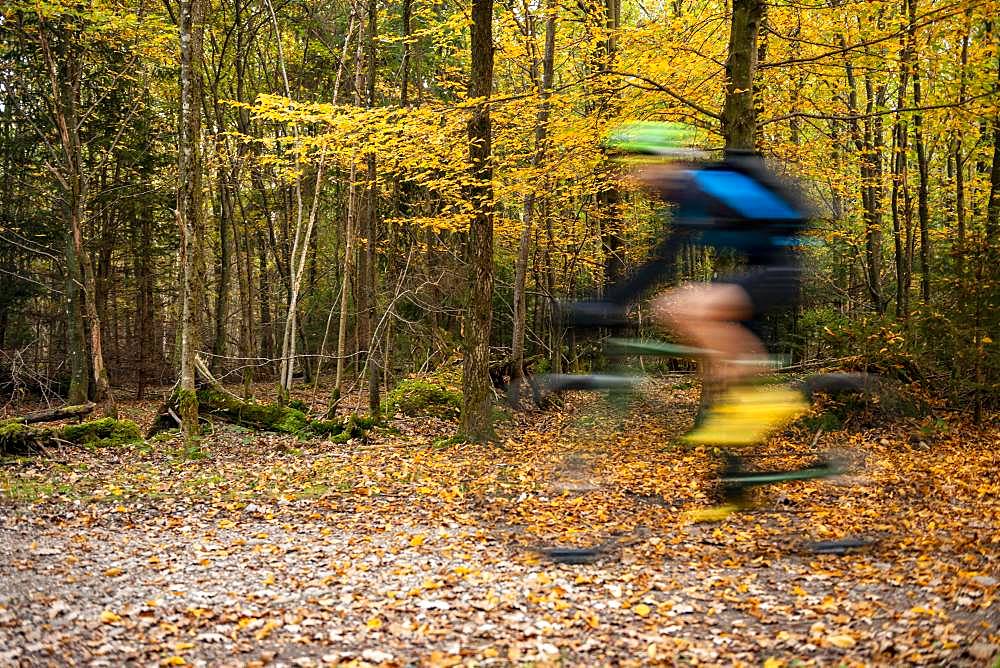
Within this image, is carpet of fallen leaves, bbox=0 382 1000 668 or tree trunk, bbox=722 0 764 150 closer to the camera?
carpet of fallen leaves, bbox=0 382 1000 668

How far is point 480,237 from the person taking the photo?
1134cm

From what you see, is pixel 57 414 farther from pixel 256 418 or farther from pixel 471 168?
pixel 471 168

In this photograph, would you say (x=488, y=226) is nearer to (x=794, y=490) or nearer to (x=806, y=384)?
(x=794, y=490)

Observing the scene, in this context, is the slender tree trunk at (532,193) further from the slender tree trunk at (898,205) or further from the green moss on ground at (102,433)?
the green moss on ground at (102,433)

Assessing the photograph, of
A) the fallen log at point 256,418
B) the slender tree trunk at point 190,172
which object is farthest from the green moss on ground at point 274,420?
the slender tree trunk at point 190,172

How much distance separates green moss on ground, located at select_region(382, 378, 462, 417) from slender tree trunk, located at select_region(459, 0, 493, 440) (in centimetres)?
340

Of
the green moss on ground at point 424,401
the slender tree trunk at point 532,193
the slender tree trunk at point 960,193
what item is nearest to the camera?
the slender tree trunk at point 960,193

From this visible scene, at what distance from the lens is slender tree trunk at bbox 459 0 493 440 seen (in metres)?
11.0

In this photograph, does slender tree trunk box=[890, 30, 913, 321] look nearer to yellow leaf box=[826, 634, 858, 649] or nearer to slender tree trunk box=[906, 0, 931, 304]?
slender tree trunk box=[906, 0, 931, 304]

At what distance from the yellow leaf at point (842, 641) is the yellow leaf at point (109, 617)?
4536mm

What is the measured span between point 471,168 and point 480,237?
47.7 inches

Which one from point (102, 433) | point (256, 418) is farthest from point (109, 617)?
point (256, 418)

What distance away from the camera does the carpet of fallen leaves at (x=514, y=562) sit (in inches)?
176

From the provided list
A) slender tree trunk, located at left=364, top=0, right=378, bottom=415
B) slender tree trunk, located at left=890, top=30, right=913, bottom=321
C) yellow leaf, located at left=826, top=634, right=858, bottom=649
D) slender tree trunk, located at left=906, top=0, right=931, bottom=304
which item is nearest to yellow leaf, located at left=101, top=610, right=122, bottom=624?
yellow leaf, located at left=826, top=634, right=858, bottom=649
